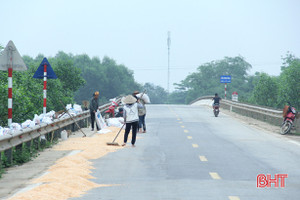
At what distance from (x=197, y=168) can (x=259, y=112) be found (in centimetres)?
2092

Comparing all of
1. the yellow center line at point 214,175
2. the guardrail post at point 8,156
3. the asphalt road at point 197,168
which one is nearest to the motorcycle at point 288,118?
the asphalt road at point 197,168

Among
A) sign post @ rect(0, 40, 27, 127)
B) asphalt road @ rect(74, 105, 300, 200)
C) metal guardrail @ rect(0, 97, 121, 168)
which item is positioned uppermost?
sign post @ rect(0, 40, 27, 127)

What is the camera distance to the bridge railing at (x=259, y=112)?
90.3 feet

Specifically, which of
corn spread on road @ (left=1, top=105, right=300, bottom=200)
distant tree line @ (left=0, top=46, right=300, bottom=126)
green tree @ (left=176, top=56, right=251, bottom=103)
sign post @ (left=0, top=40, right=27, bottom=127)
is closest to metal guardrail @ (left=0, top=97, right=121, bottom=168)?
corn spread on road @ (left=1, top=105, right=300, bottom=200)

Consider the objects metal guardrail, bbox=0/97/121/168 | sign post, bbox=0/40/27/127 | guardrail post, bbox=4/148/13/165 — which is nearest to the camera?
metal guardrail, bbox=0/97/121/168

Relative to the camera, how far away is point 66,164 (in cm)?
→ 1212

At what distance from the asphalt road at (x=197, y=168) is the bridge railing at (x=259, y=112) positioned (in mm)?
6993

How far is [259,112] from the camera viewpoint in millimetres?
32562

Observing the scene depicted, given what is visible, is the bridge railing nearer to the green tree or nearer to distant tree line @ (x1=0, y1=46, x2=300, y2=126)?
distant tree line @ (x1=0, y1=46, x2=300, y2=126)

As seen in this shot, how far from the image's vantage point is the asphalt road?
9.18 meters

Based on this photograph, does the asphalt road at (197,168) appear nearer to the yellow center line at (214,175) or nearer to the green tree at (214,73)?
the yellow center line at (214,175)

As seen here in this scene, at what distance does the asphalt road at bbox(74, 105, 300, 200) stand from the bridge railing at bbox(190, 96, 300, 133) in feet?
22.9

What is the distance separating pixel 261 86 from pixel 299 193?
293 feet

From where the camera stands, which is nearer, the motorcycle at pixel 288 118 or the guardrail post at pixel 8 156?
the guardrail post at pixel 8 156
